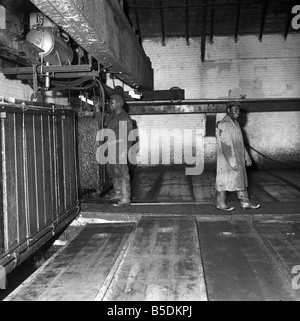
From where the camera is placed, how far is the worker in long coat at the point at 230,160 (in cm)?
541

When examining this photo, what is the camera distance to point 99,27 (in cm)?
409

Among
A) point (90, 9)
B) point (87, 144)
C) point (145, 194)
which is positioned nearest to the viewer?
point (90, 9)

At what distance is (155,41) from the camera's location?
1196 centimetres

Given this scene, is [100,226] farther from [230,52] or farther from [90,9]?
[230,52]

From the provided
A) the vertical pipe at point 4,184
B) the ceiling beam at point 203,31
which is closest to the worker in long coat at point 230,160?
the vertical pipe at point 4,184

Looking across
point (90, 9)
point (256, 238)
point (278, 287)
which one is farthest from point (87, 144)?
point (278, 287)

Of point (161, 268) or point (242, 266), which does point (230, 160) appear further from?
point (161, 268)

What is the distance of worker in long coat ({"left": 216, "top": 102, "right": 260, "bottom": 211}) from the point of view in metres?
5.41

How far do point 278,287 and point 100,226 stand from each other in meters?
2.94

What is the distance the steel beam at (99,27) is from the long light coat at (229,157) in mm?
2112

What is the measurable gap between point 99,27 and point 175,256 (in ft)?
9.45

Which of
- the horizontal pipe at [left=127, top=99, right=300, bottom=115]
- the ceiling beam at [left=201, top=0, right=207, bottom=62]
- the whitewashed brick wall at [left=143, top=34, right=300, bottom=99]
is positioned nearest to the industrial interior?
the ceiling beam at [left=201, top=0, right=207, bottom=62]
